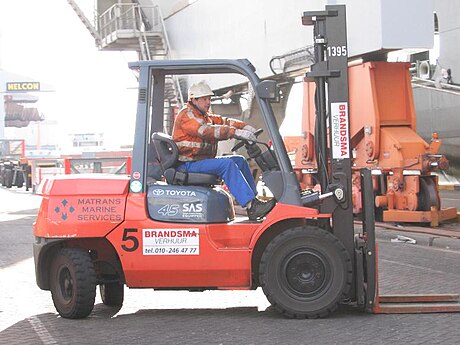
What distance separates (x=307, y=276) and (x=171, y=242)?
128 cm

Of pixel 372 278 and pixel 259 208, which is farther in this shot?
pixel 259 208

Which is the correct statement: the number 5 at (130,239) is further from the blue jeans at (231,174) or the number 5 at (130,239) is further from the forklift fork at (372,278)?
the forklift fork at (372,278)

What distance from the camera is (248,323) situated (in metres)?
7.46

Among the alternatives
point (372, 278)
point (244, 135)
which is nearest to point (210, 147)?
point (244, 135)

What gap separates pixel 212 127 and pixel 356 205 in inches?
326

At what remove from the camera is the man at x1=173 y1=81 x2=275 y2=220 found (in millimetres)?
7719

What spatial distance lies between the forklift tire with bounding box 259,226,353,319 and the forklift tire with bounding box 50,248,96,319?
1.62 m

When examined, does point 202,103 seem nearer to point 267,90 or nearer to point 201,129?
point 201,129

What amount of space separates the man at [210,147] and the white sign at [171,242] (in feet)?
1.82

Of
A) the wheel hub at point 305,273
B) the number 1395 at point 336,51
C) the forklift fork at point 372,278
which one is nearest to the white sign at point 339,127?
the forklift fork at point 372,278

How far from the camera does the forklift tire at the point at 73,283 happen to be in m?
7.76

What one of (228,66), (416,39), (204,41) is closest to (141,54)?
(204,41)

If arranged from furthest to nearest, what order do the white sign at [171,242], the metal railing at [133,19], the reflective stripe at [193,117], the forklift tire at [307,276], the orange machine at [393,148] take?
the metal railing at [133,19] → the orange machine at [393,148] → the reflective stripe at [193,117] → the white sign at [171,242] → the forklift tire at [307,276]

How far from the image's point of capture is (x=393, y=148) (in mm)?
15719
